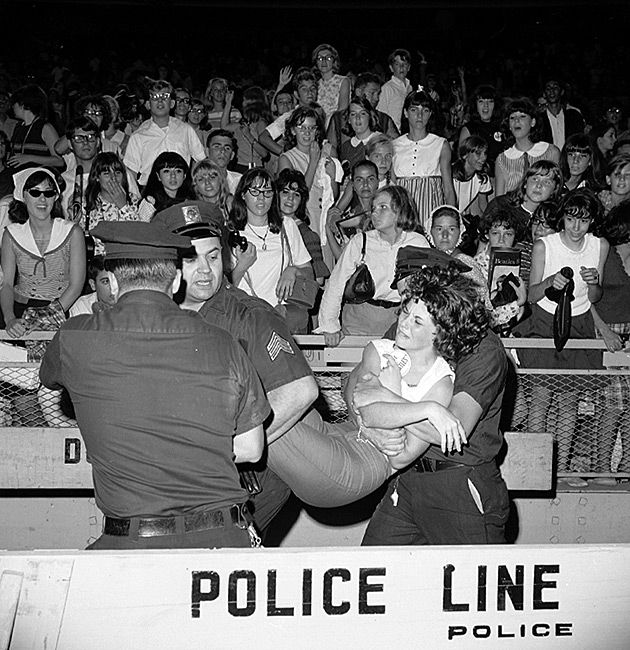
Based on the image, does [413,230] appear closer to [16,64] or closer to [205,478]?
[205,478]

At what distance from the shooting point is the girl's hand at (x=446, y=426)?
381cm

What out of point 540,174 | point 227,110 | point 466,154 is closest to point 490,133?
point 466,154

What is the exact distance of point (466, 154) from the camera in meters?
8.53

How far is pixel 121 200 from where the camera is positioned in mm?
7125

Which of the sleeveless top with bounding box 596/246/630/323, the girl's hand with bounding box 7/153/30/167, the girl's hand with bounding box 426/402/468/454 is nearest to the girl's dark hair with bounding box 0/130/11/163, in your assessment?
the girl's hand with bounding box 7/153/30/167

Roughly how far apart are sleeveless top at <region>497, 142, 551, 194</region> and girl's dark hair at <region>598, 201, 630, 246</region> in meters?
1.40

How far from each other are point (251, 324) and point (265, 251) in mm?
3022

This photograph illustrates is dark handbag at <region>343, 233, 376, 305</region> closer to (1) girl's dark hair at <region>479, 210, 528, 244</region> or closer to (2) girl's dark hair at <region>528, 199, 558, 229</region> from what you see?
(1) girl's dark hair at <region>479, 210, 528, 244</region>

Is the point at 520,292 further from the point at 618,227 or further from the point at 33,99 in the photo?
the point at 33,99

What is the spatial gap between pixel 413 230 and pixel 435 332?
2.51 meters

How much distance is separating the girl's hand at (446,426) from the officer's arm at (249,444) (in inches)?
30.5

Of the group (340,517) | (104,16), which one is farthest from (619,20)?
(340,517)

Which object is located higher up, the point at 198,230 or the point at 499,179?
the point at 499,179

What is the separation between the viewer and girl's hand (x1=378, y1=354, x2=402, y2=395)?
404 centimetres
